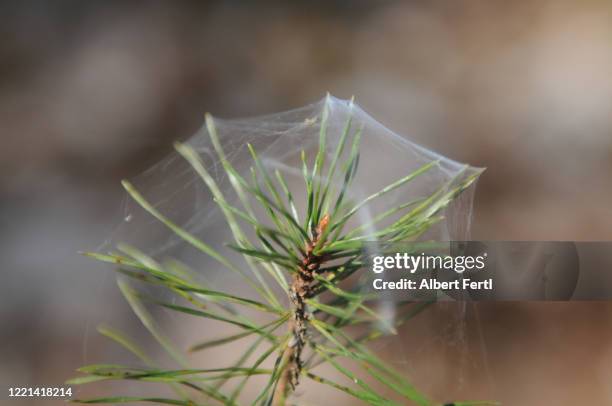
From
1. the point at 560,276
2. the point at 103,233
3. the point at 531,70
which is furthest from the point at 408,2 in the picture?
the point at 560,276

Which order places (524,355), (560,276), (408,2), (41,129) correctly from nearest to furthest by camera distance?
(560,276)
(524,355)
(41,129)
(408,2)

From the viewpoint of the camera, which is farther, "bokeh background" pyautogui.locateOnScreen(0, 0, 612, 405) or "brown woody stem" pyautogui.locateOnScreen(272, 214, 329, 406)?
"bokeh background" pyautogui.locateOnScreen(0, 0, 612, 405)

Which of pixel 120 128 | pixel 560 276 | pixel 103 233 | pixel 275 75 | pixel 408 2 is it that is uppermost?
pixel 408 2

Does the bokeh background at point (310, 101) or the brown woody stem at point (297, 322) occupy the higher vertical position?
the bokeh background at point (310, 101)

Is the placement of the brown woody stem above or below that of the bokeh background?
below

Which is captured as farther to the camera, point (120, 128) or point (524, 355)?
point (120, 128)

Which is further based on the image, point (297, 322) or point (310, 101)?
point (310, 101)

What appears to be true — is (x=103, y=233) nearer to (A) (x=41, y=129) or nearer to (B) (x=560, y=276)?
(A) (x=41, y=129)

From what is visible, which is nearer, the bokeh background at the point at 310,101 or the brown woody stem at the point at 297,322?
the brown woody stem at the point at 297,322
